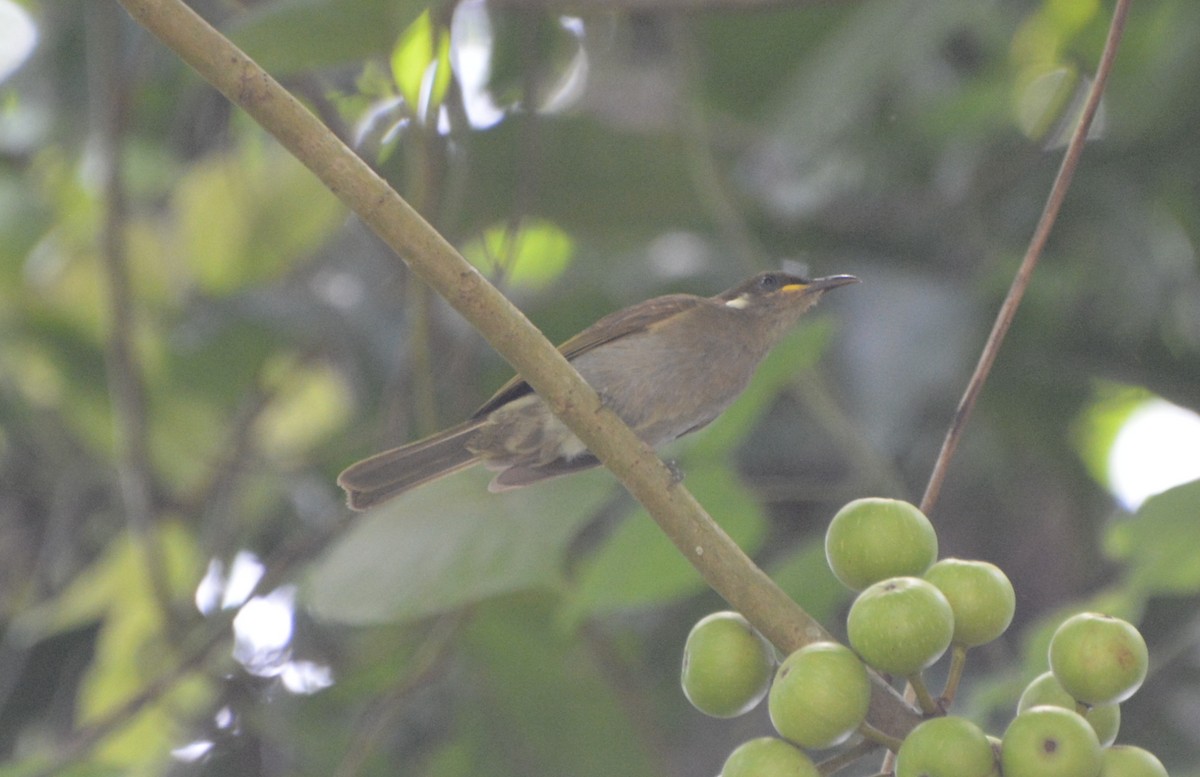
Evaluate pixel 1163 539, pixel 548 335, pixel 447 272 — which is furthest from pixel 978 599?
pixel 548 335

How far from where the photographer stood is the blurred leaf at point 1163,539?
8.92 feet

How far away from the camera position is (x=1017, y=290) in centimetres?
197

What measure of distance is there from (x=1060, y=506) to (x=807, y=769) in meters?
3.27

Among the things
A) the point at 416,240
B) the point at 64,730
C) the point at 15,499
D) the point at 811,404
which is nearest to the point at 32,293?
the point at 15,499

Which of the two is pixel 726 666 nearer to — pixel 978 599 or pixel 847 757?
pixel 847 757

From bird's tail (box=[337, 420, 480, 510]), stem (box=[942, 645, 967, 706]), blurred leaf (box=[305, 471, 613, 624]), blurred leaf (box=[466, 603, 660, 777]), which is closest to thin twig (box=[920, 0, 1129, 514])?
stem (box=[942, 645, 967, 706])

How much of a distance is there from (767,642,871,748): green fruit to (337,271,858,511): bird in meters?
1.55

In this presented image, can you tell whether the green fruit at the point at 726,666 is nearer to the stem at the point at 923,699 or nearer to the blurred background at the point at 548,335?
the stem at the point at 923,699

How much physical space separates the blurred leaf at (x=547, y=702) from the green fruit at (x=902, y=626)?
2.18 m

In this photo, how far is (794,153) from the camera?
4293mm

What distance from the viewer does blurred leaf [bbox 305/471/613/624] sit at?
9.30 feet

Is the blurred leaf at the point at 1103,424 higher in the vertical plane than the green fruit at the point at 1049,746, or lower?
lower

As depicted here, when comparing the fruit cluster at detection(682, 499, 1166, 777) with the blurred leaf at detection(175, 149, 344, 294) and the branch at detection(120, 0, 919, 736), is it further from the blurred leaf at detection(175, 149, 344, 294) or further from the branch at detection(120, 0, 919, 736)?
the blurred leaf at detection(175, 149, 344, 294)

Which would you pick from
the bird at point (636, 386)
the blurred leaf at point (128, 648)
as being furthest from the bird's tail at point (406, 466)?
the blurred leaf at point (128, 648)
